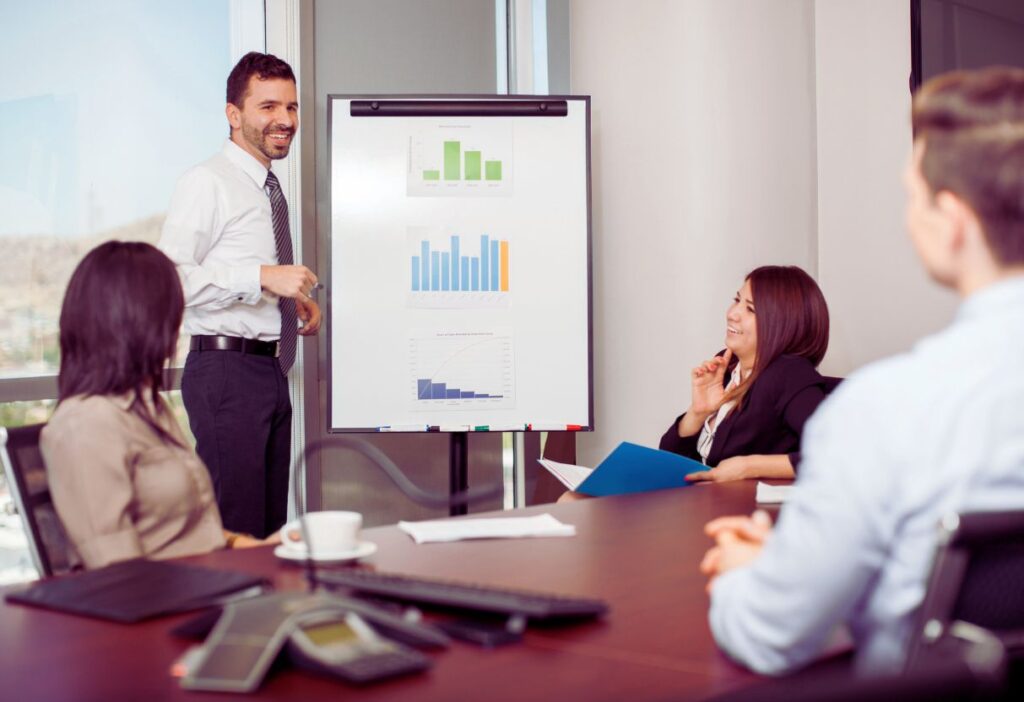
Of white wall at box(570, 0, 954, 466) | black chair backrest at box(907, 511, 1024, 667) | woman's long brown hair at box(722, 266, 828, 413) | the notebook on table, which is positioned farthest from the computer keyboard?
white wall at box(570, 0, 954, 466)

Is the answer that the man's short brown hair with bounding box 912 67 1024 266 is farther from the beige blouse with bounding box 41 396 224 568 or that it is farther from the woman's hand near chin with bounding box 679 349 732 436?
the woman's hand near chin with bounding box 679 349 732 436

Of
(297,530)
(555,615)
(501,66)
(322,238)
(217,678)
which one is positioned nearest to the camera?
(217,678)

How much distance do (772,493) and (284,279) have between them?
1.66m

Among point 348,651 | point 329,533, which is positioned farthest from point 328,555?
point 348,651

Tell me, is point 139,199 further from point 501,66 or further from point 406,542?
point 406,542

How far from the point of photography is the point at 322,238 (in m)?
4.12

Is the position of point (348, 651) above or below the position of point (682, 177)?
below

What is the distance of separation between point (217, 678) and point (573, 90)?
11.8 ft

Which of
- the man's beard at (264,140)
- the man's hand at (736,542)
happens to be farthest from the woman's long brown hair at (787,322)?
the man's hand at (736,542)

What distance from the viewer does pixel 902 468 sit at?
96cm

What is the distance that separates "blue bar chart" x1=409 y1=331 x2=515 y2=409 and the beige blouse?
1.63m

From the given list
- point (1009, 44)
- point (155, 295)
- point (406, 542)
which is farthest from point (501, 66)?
point (406, 542)

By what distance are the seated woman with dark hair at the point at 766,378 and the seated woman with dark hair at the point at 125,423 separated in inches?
60.1

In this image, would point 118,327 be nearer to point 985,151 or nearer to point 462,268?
point 985,151
